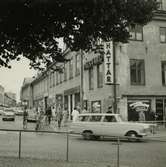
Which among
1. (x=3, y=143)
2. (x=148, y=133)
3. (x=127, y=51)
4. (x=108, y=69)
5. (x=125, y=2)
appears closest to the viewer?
(x=125, y=2)

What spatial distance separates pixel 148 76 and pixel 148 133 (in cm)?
1256

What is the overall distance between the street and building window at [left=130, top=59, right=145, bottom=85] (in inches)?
712

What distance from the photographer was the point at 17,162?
11570 millimetres

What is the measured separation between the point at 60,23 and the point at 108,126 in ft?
39.0

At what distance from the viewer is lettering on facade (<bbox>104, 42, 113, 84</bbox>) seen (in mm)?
29672

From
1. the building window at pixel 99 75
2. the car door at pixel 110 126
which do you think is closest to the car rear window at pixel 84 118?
the car door at pixel 110 126

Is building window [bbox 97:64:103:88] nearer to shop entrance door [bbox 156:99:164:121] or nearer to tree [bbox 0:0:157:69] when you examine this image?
shop entrance door [bbox 156:99:164:121]

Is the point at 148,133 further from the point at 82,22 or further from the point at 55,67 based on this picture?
the point at 82,22

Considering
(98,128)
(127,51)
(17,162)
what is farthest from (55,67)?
(127,51)

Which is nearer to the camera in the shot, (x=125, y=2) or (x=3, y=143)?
(x=125, y=2)

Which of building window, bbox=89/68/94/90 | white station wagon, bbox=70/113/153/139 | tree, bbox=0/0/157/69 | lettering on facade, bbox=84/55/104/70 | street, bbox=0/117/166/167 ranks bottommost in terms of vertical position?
street, bbox=0/117/166/167

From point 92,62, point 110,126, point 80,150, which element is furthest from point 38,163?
point 92,62

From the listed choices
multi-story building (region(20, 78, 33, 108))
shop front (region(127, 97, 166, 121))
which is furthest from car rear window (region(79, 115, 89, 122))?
multi-story building (region(20, 78, 33, 108))

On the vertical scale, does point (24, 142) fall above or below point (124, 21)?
below
